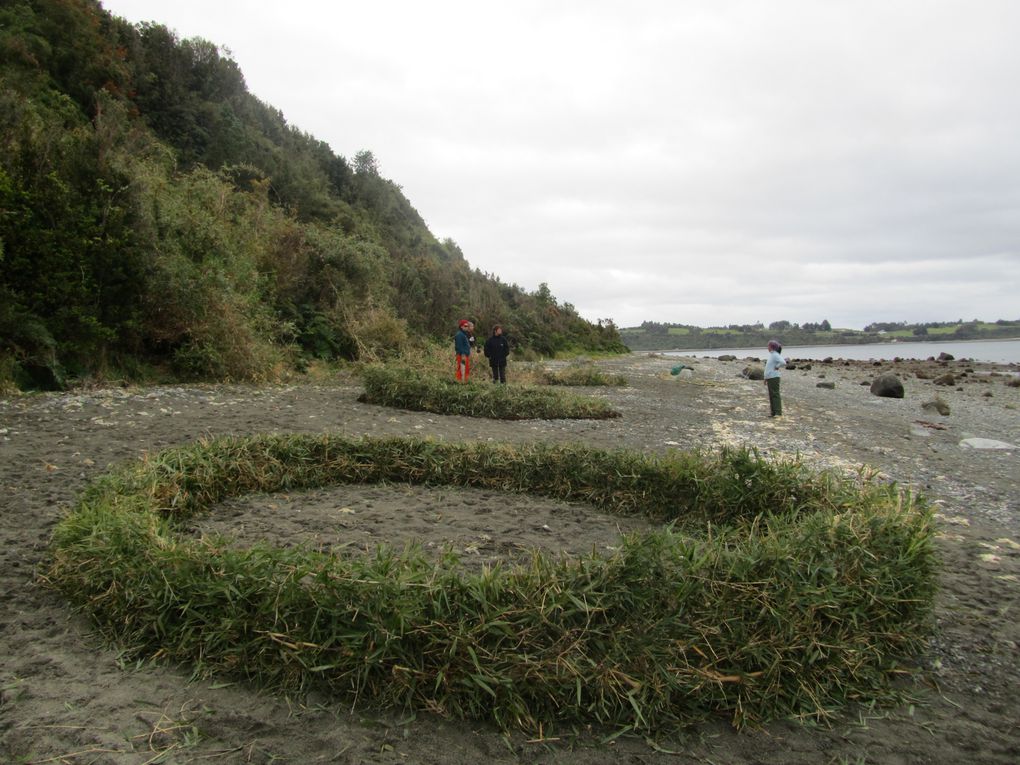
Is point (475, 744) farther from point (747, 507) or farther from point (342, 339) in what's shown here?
point (342, 339)

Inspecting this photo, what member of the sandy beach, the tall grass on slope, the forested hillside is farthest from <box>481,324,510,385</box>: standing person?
the sandy beach

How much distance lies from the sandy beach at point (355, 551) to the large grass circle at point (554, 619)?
96 mm

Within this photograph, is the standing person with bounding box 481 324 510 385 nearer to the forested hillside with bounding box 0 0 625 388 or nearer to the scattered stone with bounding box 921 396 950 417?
the forested hillside with bounding box 0 0 625 388

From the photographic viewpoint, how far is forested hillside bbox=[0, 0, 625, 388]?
8.72 meters

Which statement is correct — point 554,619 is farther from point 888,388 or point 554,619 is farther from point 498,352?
point 888,388

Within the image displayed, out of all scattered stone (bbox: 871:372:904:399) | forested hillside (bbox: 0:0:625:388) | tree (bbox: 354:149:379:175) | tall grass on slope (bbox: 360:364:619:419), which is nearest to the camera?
forested hillside (bbox: 0:0:625:388)

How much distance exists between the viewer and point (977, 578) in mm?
3578

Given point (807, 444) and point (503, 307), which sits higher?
point (503, 307)

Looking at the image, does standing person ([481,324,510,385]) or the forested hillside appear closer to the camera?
the forested hillside

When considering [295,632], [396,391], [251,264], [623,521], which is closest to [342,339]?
[251,264]

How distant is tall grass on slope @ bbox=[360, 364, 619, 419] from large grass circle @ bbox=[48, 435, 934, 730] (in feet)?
23.4

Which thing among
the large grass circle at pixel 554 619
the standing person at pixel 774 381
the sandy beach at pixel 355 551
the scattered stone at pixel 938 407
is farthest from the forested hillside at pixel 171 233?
the scattered stone at pixel 938 407

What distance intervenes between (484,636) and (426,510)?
232cm

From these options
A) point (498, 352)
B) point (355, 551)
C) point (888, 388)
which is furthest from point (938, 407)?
point (355, 551)
